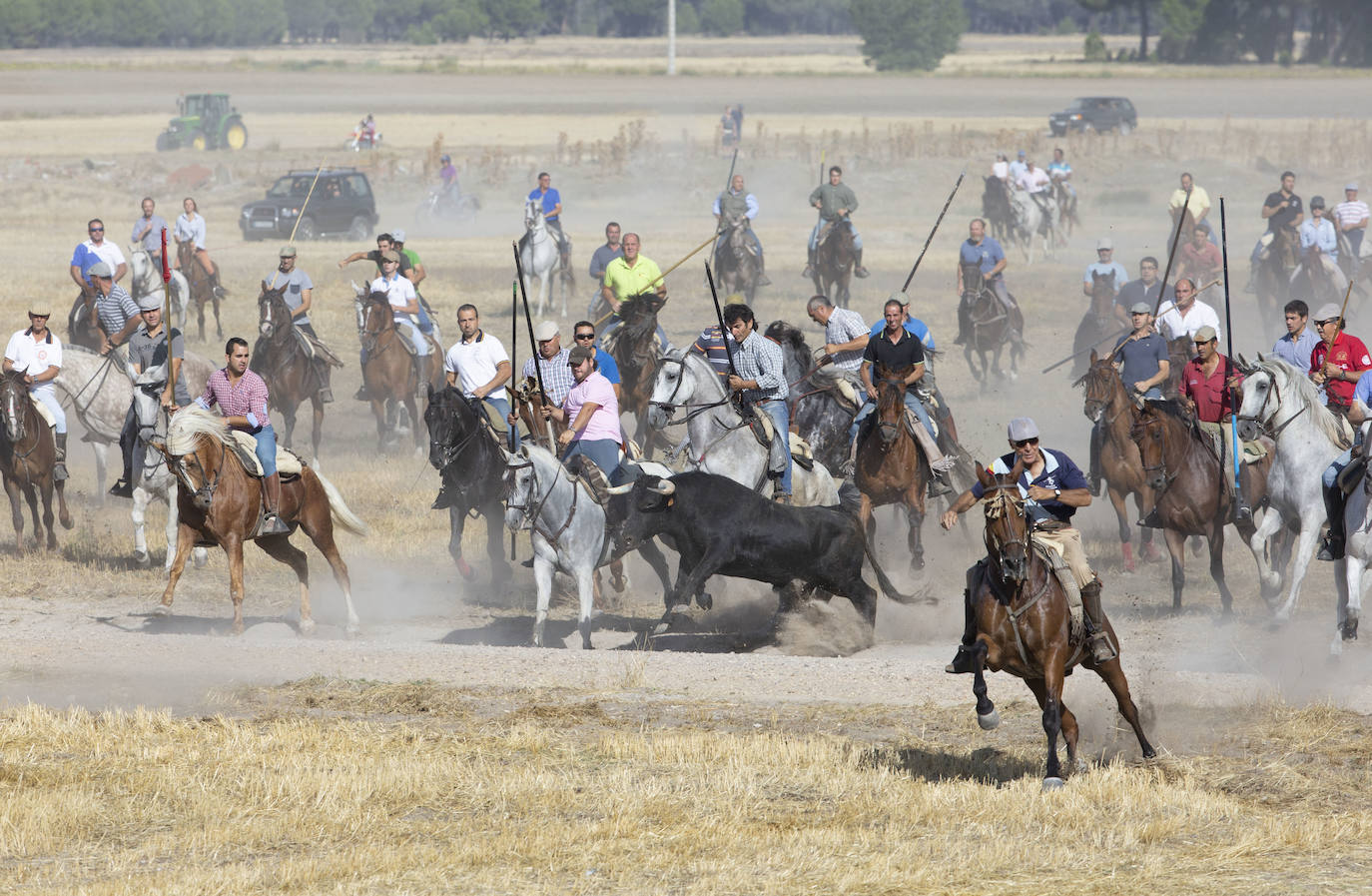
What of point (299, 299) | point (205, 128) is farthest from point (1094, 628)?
point (205, 128)

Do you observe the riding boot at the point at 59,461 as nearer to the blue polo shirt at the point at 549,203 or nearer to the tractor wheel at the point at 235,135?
the blue polo shirt at the point at 549,203

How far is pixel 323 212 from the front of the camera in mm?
45094

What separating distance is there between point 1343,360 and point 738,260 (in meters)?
17.0

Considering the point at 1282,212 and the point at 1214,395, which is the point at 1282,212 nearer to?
the point at 1282,212

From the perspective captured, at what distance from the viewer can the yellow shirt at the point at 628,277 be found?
72.8 feet

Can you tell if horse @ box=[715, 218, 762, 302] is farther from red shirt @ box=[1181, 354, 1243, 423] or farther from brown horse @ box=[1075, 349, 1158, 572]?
red shirt @ box=[1181, 354, 1243, 423]

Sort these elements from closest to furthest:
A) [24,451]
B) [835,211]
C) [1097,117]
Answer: [24,451] < [835,211] < [1097,117]

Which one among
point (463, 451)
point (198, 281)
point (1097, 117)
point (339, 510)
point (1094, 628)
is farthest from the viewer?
point (1097, 117)

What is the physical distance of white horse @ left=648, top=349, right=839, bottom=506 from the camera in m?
15.4

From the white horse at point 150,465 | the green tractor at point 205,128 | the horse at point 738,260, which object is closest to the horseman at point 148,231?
the horse at point 738,260

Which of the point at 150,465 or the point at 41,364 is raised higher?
the point at 41,364

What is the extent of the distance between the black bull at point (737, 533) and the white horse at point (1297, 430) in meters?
3.53

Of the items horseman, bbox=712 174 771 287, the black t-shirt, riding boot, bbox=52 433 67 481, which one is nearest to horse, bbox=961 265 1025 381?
horseman, bbox=712 174 771 287

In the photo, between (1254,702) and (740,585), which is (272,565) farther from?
(1254,702)
